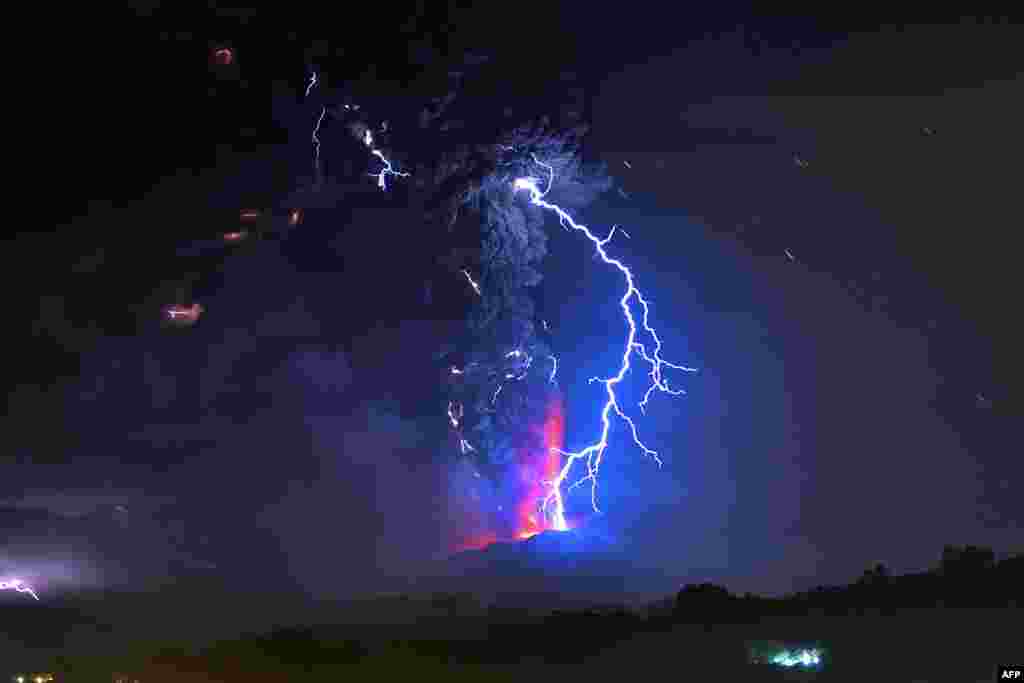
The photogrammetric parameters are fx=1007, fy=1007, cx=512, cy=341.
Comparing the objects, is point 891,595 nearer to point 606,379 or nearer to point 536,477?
point 606,379

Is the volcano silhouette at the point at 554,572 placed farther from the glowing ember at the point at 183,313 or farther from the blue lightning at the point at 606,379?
the glowing ember at the point at 183,313

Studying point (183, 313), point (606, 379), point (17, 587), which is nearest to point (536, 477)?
point (606, 379)

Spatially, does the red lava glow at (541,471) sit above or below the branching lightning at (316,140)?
below

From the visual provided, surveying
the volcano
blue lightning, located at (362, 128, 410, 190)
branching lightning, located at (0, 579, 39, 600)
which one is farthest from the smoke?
branching lightning, located at (0, 579, 39, 600)

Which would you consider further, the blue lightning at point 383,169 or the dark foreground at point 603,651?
the blue lightning at point 383,169

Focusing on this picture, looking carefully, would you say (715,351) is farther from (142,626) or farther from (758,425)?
(142,626)
